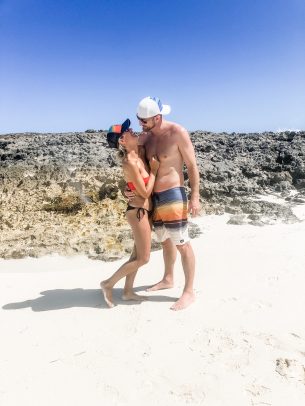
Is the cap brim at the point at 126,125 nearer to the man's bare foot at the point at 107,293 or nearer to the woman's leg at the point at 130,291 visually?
the woman's leg at the point at 130,291

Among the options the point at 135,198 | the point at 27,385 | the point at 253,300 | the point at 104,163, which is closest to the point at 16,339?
the point at 27,385

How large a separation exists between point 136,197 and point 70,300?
1293 millimetres

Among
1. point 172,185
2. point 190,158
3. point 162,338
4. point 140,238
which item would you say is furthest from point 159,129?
point 162,338

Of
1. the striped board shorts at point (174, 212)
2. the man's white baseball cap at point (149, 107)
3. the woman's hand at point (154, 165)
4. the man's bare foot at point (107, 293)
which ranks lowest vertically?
the man's bare foot at point (107, 293)

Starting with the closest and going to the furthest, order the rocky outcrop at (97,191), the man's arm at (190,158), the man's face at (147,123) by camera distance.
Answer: the man's face at (147,123), the man's arm at (190,158), the rocky outcrop at (97,191)

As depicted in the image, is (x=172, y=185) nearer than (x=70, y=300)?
Yes

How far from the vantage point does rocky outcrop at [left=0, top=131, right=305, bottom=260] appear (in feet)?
20.0

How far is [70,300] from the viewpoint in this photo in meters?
4.17

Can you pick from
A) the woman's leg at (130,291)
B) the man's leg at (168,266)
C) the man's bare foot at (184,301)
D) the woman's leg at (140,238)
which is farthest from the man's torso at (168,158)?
the man's bare foot at (184,301)

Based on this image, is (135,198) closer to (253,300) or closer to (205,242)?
(253,300)

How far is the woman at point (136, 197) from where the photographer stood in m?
3.61

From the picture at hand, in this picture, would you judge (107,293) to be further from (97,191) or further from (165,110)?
(97,191)

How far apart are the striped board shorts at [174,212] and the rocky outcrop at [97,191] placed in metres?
1.89

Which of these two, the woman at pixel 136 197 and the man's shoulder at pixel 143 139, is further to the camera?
the man's shoulder at pixel 143 139
